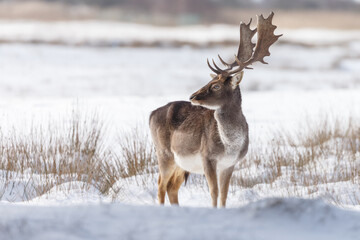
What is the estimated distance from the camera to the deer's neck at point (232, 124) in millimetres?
4992

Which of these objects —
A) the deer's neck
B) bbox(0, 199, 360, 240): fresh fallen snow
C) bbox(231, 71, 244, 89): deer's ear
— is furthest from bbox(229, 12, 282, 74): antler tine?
bbox(0, 199, 360, 240): fresh fallen snow

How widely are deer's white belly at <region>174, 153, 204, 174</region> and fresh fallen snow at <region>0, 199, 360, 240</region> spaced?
1.93m

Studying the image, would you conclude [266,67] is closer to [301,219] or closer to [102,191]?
[102,191]

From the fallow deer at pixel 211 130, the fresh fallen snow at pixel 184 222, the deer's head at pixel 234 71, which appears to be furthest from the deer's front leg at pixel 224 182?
the fresh fallen snow at pixel 184 222

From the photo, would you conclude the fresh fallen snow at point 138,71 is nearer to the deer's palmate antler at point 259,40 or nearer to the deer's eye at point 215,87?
the deer's palmate antler at point 259,40

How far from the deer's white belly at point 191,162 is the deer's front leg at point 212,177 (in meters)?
0.18

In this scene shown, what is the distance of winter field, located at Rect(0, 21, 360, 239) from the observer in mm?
3070

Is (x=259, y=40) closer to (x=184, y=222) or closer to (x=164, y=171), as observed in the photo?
(x=164, y=171)

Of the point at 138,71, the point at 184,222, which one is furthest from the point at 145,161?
the point at 138,71

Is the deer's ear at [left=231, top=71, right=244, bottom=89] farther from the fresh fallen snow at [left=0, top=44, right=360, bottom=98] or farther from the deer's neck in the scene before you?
the fresh fallen snow at [left=0, top=44, right=360, bottom=98]

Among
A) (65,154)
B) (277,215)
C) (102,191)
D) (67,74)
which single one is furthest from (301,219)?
(67,74)

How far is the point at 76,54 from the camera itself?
27266 millimetres

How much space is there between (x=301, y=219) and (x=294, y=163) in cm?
466

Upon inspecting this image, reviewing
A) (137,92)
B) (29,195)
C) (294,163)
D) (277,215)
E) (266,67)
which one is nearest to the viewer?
(277,215)
